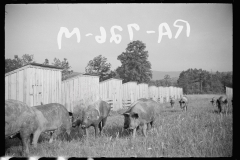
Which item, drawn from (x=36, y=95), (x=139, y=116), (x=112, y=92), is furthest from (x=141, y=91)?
(x=36, y=95)

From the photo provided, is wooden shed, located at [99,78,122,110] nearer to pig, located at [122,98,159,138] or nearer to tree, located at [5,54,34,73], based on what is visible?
tree, located at [5,54,34,73]

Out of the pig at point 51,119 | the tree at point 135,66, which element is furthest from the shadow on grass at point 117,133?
the tree at point 135,66

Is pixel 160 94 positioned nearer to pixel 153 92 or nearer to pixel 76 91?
pixel 153 92

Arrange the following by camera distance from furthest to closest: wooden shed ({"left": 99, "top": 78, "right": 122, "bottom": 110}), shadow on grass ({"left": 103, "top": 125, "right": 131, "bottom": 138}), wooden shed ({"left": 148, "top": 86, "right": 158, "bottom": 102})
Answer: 1. wooden shed ({"left": 148, "top": 86, "right": 158, "bottom": 102})
2. wooden shed ({"left": 99, "top": 78, "right": 122, "bottom": 110})
3. shadow on grass ({"left": 103, "top": 125, "right": 131, "bottom": 138})

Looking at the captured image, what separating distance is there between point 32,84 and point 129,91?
867 centimetres

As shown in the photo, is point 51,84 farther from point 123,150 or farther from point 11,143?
point 123,150

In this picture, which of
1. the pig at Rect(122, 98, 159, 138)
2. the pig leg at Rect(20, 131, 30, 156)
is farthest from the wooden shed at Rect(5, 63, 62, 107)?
the pig at Rect(122, 98, 159, 138)

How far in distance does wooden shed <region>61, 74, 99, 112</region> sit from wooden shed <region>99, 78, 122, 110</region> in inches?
69.7

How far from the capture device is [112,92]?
1242 centimetres

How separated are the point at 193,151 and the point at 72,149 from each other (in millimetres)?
3017

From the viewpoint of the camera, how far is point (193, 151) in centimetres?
384

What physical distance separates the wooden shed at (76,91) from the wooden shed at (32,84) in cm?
68

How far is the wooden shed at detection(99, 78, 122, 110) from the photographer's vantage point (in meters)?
11.7
